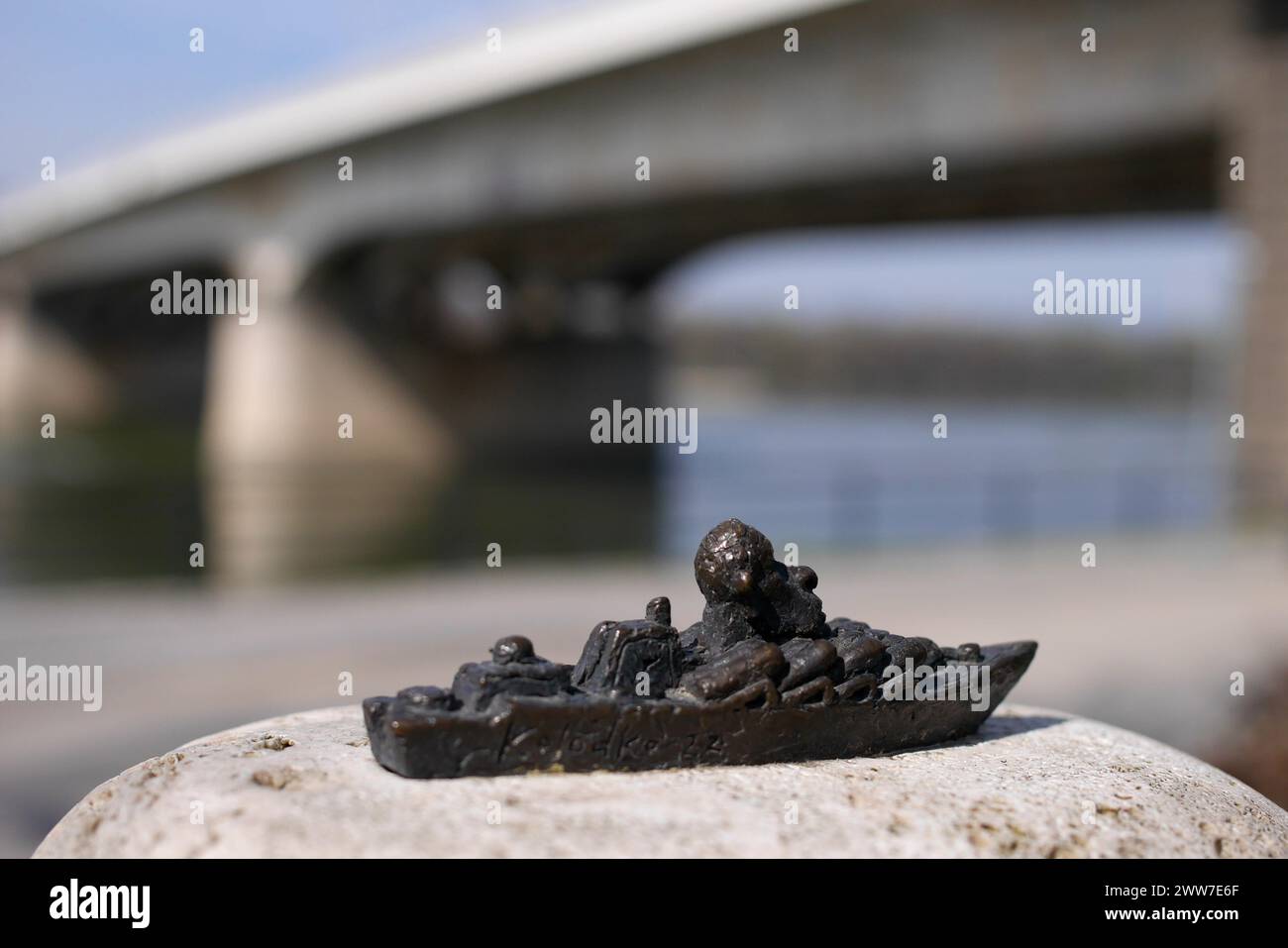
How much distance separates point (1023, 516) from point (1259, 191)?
284 inches

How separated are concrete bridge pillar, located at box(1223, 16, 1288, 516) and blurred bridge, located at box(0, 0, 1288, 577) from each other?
40 mm

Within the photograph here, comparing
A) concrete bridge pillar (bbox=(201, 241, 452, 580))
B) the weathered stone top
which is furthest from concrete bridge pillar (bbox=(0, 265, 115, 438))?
the weathered stone top

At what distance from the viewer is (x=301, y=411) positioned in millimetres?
31859

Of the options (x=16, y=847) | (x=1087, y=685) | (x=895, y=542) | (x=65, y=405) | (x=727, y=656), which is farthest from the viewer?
(x=65, y=405)

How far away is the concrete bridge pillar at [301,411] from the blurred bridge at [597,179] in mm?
85

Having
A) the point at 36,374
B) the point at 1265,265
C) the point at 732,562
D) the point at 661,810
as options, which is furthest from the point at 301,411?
the point at 661,810

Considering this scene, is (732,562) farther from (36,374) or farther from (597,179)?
(36,374)

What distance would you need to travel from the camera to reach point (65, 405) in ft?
164

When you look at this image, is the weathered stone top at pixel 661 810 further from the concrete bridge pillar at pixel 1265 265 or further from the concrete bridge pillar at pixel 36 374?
the concrete bridge pillar at pixel 36 374

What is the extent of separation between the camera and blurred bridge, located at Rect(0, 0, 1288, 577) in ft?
58.0

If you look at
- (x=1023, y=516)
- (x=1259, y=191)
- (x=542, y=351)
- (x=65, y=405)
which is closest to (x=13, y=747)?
(x=1259, y=191)

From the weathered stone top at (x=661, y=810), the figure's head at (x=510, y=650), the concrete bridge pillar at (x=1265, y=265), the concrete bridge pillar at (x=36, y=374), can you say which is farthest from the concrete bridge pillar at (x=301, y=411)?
the weathered stone top at (x=661, y=810)

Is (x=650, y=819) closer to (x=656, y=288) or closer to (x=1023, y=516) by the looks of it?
(x=1023, y=516)

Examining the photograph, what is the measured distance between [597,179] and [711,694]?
67.8 ft
